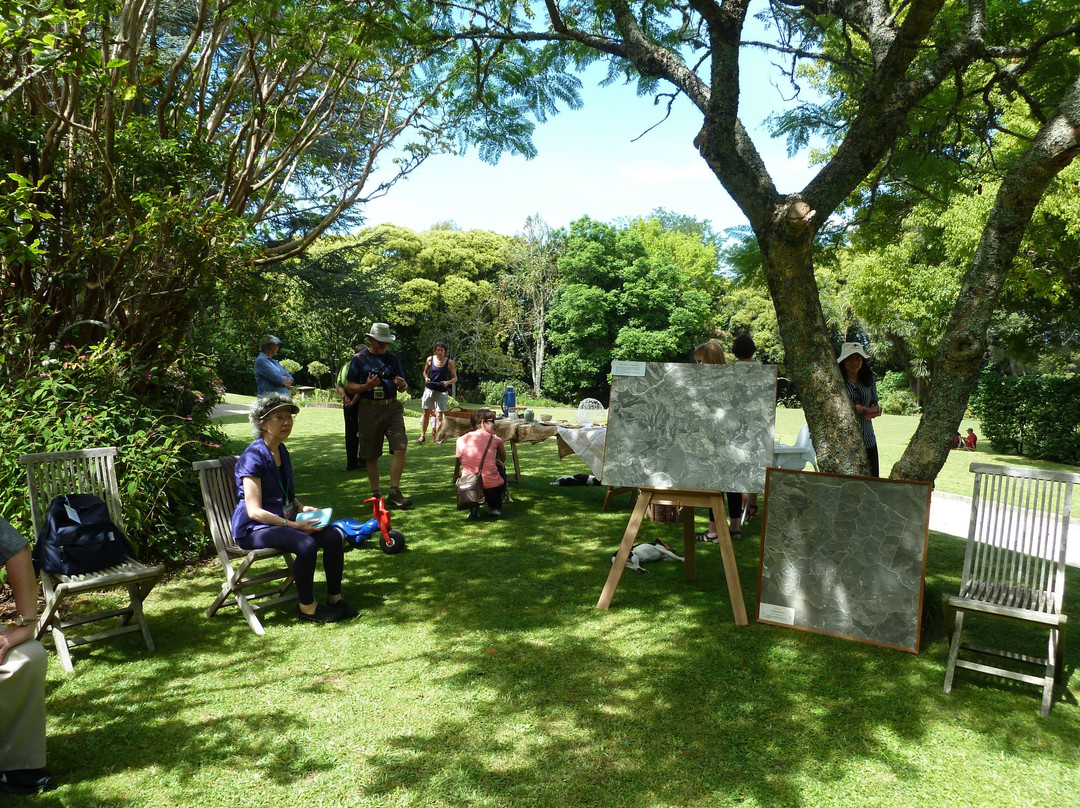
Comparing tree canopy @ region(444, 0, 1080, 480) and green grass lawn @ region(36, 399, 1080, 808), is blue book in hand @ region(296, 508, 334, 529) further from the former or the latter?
tree canopy @ region(444, 0, 1080, 480)

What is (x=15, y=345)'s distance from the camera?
563 centimetres

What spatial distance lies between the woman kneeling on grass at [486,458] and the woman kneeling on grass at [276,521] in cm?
265

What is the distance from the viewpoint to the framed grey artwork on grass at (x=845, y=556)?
13.7 feet

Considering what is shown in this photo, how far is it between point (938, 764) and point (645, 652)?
155 cm

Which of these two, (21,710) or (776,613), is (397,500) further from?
(21,710)

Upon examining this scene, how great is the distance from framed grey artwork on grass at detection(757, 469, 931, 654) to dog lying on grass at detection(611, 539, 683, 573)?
1.33 m

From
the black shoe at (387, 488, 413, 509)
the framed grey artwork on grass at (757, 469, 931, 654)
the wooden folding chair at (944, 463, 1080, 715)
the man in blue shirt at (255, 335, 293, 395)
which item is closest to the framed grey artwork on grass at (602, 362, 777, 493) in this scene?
the framed grey artwork on grass at (757, 469, 931, 654)

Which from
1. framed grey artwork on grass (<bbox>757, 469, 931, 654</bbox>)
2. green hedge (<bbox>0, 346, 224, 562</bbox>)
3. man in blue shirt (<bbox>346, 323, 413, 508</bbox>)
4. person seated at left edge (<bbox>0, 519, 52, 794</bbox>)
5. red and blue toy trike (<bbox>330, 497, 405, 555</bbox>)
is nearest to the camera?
person seated at left edge (<bbox>0, 519, 52, 794</bbox>)

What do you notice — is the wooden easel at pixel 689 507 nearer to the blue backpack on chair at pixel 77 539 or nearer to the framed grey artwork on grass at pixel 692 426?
the framed grey artwork on grass at pixel 692 426

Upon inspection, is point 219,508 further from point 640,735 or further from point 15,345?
point 640,735

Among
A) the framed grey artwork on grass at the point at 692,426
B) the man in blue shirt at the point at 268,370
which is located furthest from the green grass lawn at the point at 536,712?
the man in blue shirt at the point at 268,370

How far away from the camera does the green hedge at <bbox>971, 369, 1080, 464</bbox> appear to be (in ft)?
44.7

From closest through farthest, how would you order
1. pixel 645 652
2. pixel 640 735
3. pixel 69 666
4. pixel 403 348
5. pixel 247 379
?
pixel 640 735 < pixel 69 666 < pixel 645 652 < pixel 247 379 < pixel 403 348

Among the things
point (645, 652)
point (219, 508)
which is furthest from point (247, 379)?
point (645, 652)
